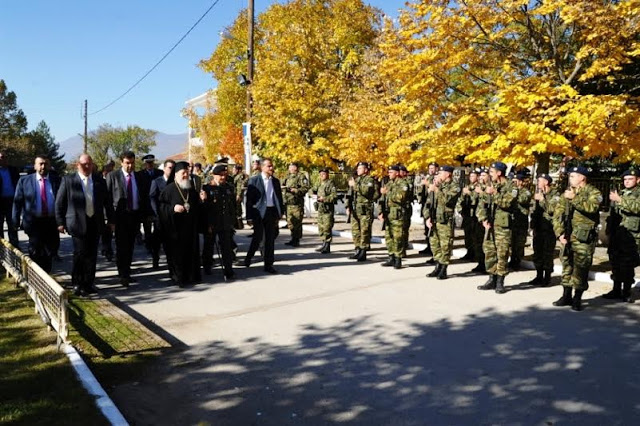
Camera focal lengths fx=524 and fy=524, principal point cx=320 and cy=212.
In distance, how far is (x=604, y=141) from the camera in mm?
9320

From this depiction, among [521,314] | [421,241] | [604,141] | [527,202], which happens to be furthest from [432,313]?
[421,241]

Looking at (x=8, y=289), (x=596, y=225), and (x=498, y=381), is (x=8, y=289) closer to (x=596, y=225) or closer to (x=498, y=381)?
(x=498, y=381)

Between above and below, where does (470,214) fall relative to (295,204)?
below

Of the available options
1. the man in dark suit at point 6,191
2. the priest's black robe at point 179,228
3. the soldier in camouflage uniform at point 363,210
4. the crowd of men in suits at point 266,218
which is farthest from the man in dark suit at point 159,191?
the soldier in camouflage uniform at point 363,210

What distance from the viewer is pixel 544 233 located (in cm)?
811

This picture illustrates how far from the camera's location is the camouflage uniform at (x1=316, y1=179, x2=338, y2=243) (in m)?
11.4

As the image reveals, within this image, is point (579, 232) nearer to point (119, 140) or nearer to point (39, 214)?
point (39, 214)

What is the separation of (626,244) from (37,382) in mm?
7062

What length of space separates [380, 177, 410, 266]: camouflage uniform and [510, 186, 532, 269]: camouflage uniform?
1.87 metres

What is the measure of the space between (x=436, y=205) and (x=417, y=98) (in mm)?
3856

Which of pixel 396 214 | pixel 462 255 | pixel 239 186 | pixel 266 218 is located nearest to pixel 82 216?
pixel 266 218

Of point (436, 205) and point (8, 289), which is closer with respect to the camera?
point (8, 289)

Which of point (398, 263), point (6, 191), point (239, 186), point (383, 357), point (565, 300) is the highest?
point (239, 186)

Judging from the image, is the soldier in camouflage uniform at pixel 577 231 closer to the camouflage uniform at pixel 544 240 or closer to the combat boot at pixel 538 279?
the camouflage uniform at pixel 544 240
